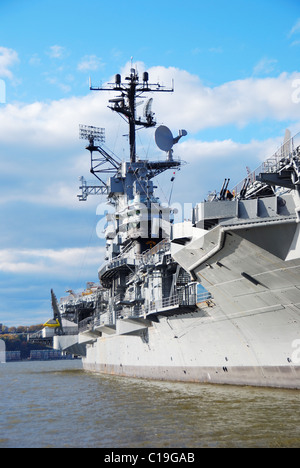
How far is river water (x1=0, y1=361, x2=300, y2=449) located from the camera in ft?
30.0

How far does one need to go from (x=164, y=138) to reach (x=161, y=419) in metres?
14.4

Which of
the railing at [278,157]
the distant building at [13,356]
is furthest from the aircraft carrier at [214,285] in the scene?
the distant building at [13,356]

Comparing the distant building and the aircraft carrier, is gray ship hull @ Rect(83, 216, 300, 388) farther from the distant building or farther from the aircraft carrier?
the distant building

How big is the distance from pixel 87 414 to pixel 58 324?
25209 mm

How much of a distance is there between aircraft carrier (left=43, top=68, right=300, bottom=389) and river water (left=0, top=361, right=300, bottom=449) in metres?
1.10

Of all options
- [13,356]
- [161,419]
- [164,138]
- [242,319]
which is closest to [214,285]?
[242,319]

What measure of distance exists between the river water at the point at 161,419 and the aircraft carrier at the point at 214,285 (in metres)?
1.10

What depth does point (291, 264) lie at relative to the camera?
12180 millimetres

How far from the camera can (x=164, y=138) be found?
23.0m

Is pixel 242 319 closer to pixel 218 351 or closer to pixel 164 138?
pixel 218 351

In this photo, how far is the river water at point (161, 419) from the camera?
360 inches

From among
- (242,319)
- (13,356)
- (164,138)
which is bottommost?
(13,356)
